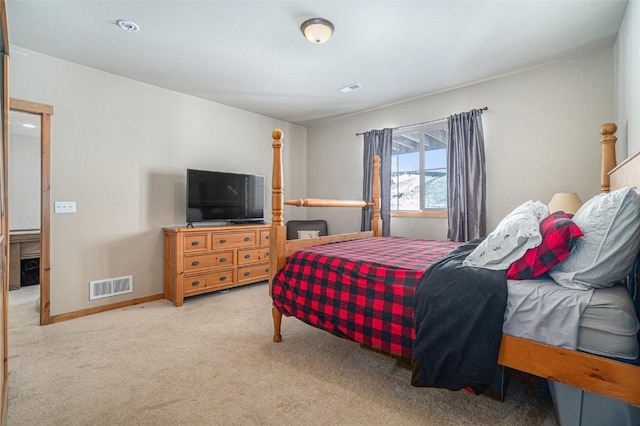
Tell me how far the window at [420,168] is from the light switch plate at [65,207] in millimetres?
3722

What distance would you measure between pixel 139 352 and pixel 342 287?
1.64 metres

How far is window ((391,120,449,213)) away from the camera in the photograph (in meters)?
3.88

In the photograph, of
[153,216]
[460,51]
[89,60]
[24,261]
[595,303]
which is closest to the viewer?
[595,303]

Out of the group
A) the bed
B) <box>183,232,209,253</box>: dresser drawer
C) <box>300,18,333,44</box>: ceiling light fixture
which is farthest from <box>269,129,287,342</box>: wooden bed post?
<box>183,232,209,253</box>: dresser drawer

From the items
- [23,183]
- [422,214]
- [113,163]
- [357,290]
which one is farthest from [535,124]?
[23,183]

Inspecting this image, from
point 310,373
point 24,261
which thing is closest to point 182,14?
point 310,373

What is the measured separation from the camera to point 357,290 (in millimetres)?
1810

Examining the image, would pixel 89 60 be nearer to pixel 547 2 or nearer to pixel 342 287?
pixel 342 287

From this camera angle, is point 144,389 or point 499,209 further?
point 499,209

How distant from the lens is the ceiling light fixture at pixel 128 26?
237cm

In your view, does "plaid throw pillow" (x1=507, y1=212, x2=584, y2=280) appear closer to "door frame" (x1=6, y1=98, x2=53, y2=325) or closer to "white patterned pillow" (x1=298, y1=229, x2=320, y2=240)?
"white patterned pillow" (x1=298, y1=229, x2=320, y2=240)

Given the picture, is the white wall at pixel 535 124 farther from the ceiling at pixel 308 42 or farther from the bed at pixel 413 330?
the bed at pixel 413 330

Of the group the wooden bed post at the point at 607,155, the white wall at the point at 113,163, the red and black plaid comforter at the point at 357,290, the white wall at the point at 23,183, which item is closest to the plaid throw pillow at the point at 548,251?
the red and black plaid comforter at the point at 357,290

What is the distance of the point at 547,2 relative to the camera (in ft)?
7.04
